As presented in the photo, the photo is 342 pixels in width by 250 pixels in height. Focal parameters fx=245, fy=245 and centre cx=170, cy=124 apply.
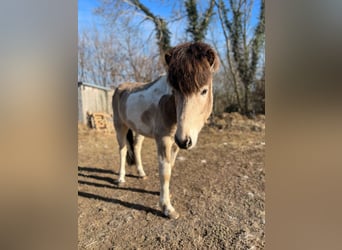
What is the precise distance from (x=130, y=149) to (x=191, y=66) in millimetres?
634

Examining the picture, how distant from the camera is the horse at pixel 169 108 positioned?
88 centimetres

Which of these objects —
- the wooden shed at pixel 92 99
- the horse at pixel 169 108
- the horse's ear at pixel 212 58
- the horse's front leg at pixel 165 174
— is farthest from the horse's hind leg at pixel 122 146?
the horse's ear at pixel 212 58

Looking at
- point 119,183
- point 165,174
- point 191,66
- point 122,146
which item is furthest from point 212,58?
point 119,183

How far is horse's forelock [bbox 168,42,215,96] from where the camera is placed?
87 cm

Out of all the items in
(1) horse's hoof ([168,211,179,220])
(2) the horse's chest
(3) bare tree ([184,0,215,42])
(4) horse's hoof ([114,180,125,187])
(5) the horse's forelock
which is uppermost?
(3) bare tree ([184,0,215,42])

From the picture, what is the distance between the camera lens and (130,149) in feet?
4.33

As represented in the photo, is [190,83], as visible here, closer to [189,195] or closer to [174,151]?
[174,151]

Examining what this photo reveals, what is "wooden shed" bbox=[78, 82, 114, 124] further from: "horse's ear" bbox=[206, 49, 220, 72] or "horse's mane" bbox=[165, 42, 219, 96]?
"horse's ear" bbox=[206, 49, 220, 72]

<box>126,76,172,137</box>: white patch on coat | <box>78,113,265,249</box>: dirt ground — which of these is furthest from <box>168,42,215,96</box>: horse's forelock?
<box>78,113,265,249</box>: dirt ground

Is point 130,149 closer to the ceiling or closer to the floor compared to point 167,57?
closer to the floor

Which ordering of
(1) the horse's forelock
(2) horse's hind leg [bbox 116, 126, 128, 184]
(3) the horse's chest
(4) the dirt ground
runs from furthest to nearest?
(2) horse's hind leg [bbox 116, 126, 128, 184] < (3) the horse's chest < (4) the dirt ground < (1) the horse's forelock
